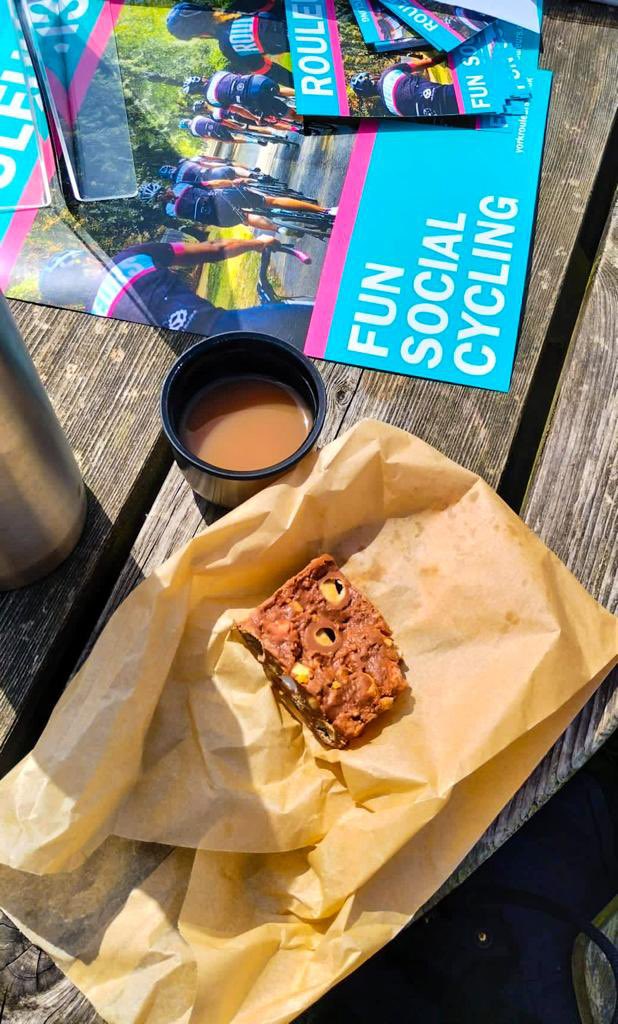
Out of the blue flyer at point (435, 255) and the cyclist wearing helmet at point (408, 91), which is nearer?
the blue flyer at point (435, 255)

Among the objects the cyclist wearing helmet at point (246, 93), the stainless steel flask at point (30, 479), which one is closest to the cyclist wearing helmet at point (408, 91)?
the cyclist wearing helmet at point (246, 93)

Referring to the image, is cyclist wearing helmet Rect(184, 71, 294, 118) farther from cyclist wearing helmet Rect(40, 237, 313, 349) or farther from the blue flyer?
cyclist wearing helmet Rect(40, 237, 313, 349)

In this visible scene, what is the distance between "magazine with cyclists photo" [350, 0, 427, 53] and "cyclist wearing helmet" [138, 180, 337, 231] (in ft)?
1.13

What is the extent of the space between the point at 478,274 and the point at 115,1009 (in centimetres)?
100

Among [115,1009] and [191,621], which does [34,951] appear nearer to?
[115,1009]

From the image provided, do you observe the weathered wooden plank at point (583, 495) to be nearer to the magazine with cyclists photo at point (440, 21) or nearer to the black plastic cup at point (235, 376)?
the black plastic cup at point (235, 376)

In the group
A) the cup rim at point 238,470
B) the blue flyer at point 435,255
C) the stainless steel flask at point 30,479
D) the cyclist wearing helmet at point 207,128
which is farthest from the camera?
the cyclist wearing helmet at point 207,128

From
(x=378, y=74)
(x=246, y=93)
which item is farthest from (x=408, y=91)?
(x=246, y=93)

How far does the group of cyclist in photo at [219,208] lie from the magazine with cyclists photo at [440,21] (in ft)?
0.67

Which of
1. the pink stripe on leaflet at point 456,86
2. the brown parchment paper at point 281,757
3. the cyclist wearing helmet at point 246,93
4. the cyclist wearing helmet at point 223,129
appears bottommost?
the brown parchment paper at point 281,757

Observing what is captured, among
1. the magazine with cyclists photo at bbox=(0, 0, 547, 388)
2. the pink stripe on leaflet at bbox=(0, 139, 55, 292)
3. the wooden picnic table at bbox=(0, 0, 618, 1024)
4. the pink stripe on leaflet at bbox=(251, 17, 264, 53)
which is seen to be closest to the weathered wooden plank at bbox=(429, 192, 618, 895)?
the wooden picnic table at bbox=(0, 0, 618, 1024)

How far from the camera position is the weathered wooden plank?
3.02 feet

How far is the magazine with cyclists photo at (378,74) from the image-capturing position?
4.13ft

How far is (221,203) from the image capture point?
1.19 meters
